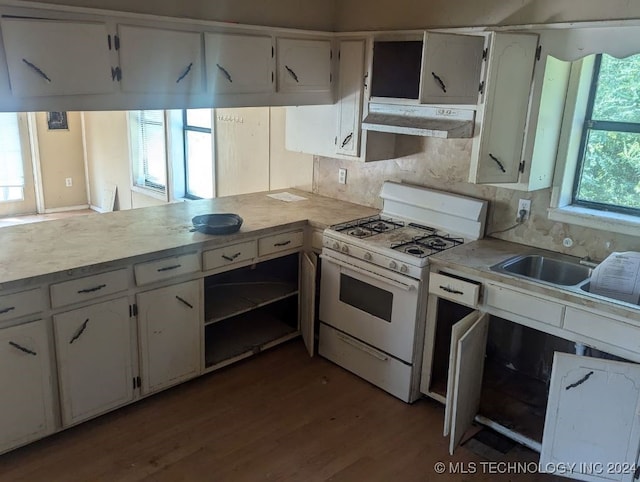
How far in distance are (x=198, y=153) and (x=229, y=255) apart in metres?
2.43

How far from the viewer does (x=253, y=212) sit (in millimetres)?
3523

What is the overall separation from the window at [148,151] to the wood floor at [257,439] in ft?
10.2

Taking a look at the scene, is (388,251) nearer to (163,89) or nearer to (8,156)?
(163,89)

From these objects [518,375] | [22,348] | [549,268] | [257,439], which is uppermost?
[549,268]

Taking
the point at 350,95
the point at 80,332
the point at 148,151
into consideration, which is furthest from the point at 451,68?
the point at 148,151

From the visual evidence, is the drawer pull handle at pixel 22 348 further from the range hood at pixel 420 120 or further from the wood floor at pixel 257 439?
the range hood at pixel 420 120

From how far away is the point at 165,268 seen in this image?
9.07 ft

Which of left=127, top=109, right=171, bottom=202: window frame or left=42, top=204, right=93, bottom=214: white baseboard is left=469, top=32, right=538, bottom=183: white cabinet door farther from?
left=42, top=204, right=93, bottom=214: white baseboard

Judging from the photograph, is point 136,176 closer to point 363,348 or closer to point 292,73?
point 292,73

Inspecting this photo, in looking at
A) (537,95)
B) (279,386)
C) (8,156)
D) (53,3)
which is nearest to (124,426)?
(279,386)

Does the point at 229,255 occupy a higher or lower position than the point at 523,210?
lower

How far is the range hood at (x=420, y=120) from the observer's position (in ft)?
9.16

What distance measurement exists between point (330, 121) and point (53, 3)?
1746mm

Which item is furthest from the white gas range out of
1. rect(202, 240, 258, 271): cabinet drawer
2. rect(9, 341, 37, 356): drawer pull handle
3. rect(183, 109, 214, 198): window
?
rect(183, 109, 214, 198): window
